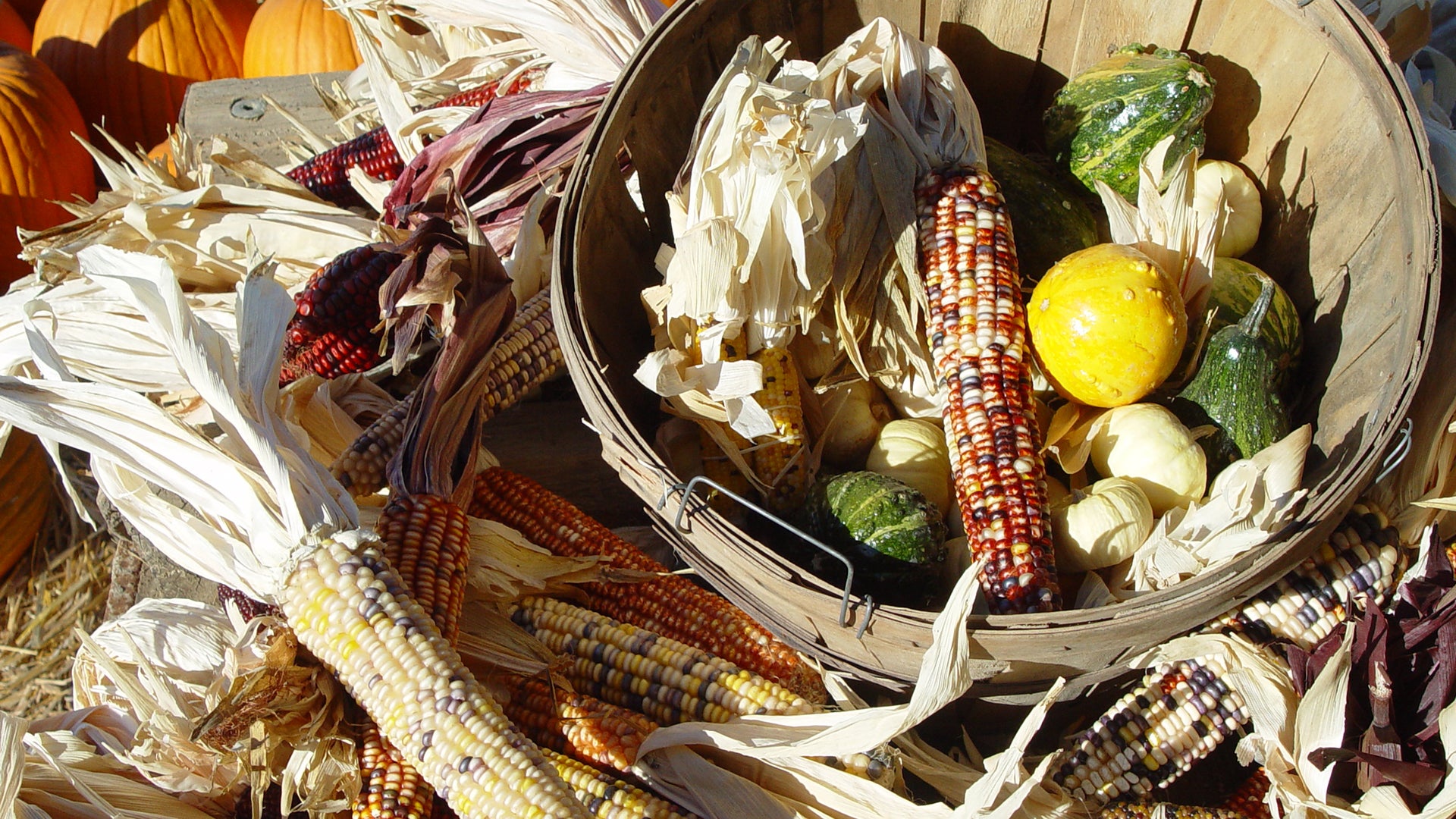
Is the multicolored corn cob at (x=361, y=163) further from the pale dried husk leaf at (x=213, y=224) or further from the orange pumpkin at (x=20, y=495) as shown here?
the orange pumpkin at (x=20, y=495)

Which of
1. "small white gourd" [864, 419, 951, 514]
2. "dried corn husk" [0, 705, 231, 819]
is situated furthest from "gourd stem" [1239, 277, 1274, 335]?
"dried corn husk" [0, 705, 231, 819]

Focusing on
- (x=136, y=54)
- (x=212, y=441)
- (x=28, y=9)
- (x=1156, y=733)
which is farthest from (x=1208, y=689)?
(x=28, y=9)

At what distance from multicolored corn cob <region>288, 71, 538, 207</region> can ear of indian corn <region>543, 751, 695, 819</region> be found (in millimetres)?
1851

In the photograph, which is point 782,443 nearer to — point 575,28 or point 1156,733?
point 1156,733

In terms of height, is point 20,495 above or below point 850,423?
below

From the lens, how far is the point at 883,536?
1.62 m

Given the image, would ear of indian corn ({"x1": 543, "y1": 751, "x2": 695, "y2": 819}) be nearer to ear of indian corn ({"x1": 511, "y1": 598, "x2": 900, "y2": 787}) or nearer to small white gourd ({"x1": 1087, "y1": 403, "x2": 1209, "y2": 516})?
ear of indian corn ({"x1": 511, "y1": 598, "x2": 900, "y2": 787})

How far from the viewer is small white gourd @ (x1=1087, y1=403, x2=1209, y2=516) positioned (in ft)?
5.46

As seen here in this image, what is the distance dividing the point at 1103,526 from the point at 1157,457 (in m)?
0.19

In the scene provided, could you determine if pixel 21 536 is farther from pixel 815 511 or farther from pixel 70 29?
pixel 815 511

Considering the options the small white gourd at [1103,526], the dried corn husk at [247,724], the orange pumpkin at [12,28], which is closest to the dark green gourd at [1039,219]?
the small white gourd at [1103,526]

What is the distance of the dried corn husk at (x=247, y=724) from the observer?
1.40 m

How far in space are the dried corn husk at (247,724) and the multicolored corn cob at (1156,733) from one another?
1199 millimetres

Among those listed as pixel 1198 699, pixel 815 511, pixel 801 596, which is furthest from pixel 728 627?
→ pixel 1198 699
